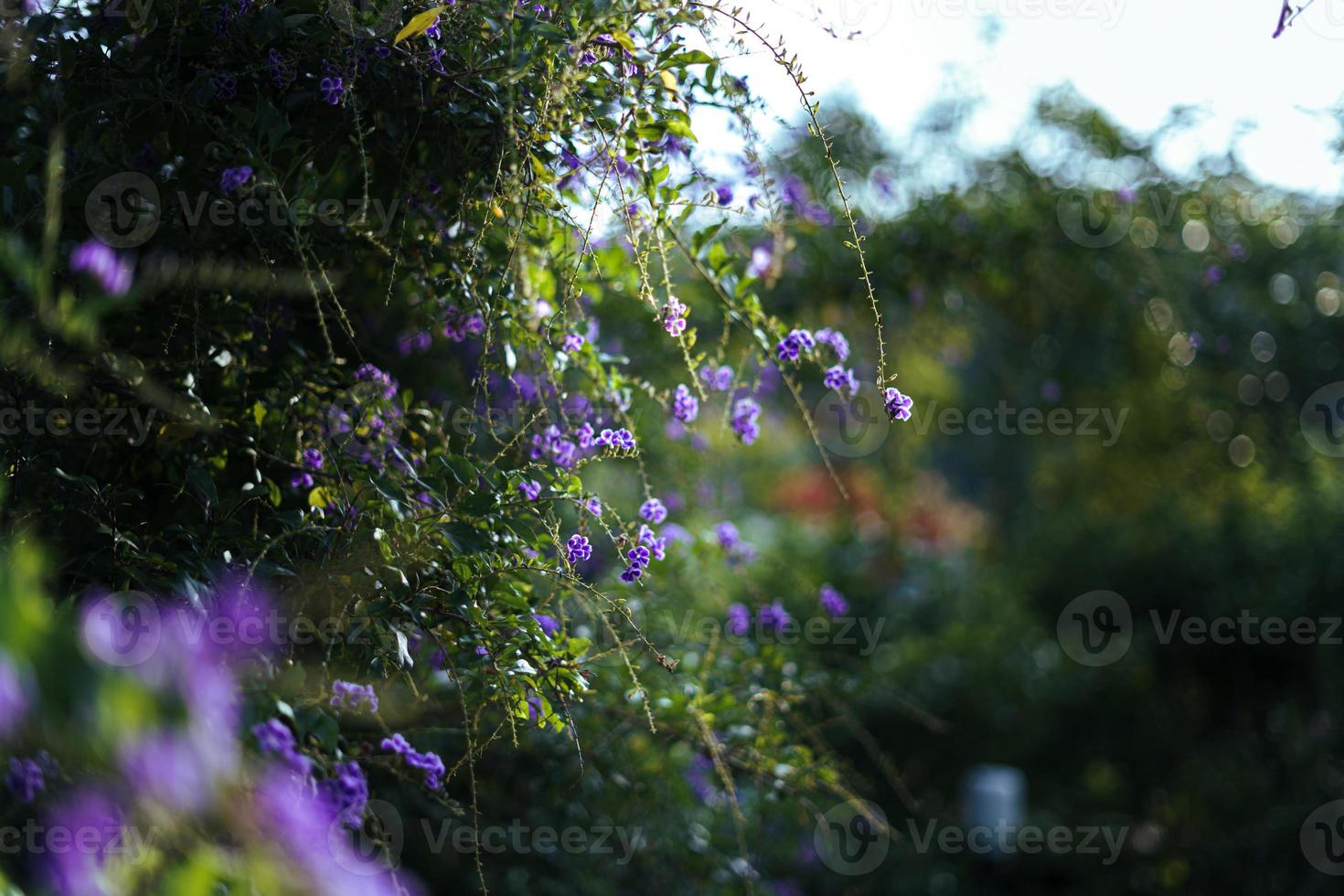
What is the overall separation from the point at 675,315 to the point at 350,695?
629 millimetres

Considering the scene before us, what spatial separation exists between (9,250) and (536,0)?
0.68 metres

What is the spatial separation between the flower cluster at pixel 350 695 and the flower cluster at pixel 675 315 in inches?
23.1

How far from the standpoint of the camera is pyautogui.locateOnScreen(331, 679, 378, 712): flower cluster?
46.3 inches

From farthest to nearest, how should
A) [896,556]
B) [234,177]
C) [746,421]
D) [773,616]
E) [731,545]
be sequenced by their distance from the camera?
[896,556] → [731,545] → [773,616] → [746,421] → [234,177]

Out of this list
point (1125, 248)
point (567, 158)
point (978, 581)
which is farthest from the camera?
point (978, 581)

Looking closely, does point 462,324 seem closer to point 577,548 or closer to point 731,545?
point 577,548

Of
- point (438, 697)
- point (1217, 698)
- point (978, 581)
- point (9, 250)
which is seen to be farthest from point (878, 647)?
point (9, 250)

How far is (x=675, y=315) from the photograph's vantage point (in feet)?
4.50

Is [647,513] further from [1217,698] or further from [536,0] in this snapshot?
[1217,698]

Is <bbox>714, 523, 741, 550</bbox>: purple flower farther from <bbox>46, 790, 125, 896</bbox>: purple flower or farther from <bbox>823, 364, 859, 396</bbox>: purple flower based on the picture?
<bbox>46, 790, 125, 896</bbox>: purple flower

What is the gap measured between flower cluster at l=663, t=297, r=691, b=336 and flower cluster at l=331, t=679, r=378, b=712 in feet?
1.93

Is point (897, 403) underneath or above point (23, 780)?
above

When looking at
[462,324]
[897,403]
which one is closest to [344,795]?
Result: [462,324]

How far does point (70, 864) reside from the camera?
0.65 metres
